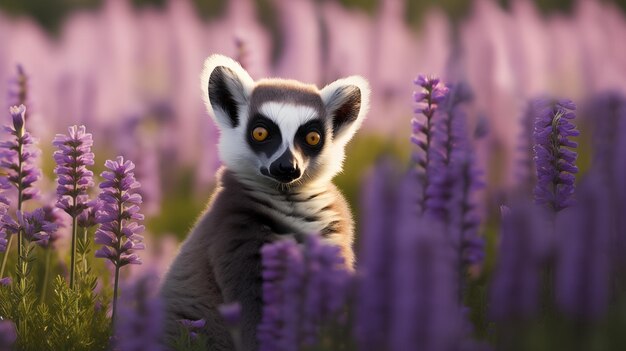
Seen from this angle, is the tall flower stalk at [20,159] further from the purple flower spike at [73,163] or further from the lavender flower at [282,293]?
the lavender flower at [282,293]

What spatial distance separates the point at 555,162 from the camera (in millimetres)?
3355

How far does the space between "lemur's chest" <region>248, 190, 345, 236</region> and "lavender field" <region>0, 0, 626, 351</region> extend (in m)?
0.21

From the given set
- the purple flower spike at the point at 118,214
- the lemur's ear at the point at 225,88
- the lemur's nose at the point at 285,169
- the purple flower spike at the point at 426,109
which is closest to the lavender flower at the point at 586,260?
the purple flower spike at the point at 426,109

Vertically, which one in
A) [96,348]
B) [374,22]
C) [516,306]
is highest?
[374,22]

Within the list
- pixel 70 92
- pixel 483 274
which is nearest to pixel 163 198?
pixel 70 92

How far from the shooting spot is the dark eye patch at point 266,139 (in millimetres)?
4802

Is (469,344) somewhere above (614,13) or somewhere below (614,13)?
below

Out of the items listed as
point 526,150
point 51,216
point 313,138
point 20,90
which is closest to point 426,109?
point 526,150

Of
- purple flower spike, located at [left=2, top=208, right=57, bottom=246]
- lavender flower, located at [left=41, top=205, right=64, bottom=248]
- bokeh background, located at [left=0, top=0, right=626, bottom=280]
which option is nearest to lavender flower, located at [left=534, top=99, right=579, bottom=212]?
purple flower spike, located at [left=2, top=208, right=57, bottom=246]

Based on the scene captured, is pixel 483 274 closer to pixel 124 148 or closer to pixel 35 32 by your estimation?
pixel 124 148

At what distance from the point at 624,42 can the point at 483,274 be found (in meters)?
2.82

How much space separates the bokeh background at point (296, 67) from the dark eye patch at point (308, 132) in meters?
1.19

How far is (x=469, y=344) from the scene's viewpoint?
91.7 inches

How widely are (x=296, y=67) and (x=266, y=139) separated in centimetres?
238
